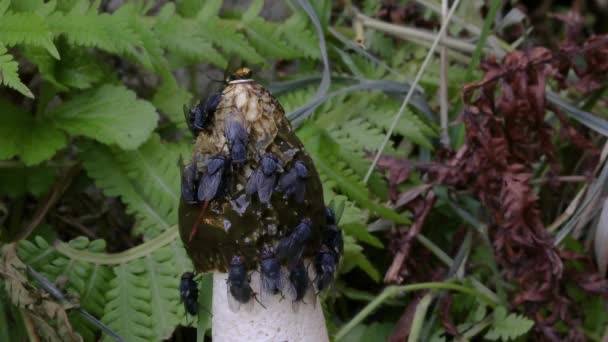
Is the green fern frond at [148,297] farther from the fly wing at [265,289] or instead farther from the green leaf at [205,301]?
the fly wing at [265,289]

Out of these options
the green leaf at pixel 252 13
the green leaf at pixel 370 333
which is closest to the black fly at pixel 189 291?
the green leaf at pixel 370 333

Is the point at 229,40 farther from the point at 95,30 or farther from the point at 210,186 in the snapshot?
the point at 210,186

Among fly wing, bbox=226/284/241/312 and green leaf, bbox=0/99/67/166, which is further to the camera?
green leaf, bbox=0/99/67/166

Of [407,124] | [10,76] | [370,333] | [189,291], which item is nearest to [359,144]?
[407,124]

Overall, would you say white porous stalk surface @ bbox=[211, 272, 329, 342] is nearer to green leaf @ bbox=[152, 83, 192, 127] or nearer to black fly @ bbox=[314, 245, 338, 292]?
black fly @ bbox=[314, 245, 338, 292]

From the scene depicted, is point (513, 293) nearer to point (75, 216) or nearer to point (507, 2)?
point (75, 216)

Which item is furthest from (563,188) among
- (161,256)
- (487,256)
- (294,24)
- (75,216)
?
(75,216)

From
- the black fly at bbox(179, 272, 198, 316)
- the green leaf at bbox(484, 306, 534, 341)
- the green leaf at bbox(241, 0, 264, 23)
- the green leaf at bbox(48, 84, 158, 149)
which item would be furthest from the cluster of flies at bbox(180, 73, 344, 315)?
the green leaf at bbox(241, 0, 264, 23)
